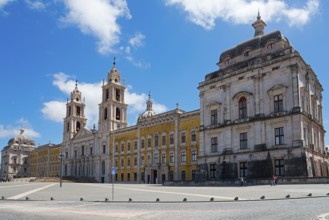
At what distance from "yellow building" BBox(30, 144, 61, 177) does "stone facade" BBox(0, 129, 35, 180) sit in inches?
284

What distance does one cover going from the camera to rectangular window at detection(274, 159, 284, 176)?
119 ft

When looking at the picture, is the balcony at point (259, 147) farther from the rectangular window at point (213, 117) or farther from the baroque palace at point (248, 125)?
the rectangular window at point (213, 117)

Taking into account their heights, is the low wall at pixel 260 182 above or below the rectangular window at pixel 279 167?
below

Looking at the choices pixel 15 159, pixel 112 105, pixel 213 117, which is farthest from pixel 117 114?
pixel 15 159

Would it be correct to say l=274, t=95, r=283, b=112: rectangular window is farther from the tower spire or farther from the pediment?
the pediment

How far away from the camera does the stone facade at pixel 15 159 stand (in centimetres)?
11431

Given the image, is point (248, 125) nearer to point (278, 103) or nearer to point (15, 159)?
point (278, 103)

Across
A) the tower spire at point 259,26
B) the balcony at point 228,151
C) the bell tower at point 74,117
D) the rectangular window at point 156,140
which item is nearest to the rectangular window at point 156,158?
the rectangular window at point 156,140

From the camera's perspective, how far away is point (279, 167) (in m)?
36.5

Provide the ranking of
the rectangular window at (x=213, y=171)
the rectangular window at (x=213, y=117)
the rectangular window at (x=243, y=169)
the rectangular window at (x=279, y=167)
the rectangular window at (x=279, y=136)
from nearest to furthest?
the rectangular window at (x=279, y=167) → the rectangular window at (x=279, y=136) → the rectangular window at (x=243, y=169) → the rectangular window at (x=213, y=171) → the rectangular window at (x=213, y=117)

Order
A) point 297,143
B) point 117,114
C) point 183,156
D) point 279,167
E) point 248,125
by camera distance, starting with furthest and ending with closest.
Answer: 1. point 117,114
2. point 183,156
3. point 248,125
4. point 279,167
5. point 297,143

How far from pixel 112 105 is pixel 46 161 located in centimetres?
3534

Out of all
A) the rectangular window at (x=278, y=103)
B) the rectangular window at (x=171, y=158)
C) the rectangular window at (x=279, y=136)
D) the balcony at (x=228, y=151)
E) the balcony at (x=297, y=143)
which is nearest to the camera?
the balcony at (x=297, y=143)

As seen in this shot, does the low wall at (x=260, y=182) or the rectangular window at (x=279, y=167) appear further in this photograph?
the rectangular window at (x=279, y=167)
